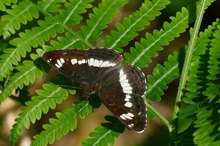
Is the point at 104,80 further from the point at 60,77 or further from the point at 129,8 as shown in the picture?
the point at 129,8

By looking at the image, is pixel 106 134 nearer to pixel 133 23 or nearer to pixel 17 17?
pixel 133 23

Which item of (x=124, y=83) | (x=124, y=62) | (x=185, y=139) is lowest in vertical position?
(x=185, y=139)

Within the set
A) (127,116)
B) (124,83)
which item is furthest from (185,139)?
(124,83)

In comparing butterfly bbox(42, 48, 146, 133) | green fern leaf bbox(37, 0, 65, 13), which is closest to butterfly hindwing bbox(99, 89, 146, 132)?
butterfly bbox(42, 48, 146, 133)

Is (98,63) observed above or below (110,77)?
above

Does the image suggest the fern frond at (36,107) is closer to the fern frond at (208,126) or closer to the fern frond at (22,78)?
the fern frond at (22,78)

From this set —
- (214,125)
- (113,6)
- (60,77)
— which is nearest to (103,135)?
(60,77)

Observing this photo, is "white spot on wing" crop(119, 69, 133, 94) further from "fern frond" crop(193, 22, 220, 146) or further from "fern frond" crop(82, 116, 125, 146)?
"fern frond" crop(193, 22, 220, 146)
